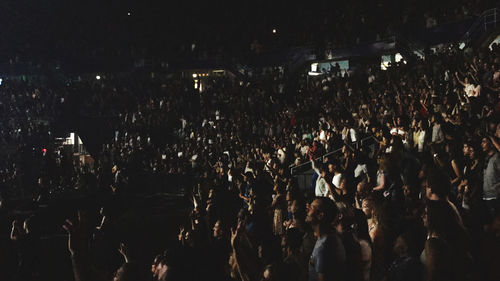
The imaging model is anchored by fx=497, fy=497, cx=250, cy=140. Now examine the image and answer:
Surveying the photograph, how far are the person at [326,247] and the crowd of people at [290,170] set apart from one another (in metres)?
0.01

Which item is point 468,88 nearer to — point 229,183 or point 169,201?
point 229,183

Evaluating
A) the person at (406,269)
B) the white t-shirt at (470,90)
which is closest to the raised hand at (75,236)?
the person at (406,269)

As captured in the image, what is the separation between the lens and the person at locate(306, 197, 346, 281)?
3570mm

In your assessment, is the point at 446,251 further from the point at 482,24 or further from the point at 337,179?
the point at 482,24

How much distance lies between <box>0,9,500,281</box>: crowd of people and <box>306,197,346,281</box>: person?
0.01 meters

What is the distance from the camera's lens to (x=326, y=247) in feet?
11.9

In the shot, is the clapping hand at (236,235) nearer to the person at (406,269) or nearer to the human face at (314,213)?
the human face at (314,213)

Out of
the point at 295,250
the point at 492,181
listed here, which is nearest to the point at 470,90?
the point at 492,181

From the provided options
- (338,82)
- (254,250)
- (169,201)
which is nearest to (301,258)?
(254,250)

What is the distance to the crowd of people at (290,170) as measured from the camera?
3830 millimetres

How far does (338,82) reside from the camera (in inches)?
806

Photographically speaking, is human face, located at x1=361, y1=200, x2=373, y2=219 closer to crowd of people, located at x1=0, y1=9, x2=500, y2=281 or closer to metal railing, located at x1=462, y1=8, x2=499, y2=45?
crowd of people, located at x1=0, y1=9, x2=500, y2=281

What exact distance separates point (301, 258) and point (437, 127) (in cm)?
657

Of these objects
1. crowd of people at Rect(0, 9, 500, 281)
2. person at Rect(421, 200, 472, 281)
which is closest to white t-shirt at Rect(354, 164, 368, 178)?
crowd of people at Rect(0, 9, 500, 281)
